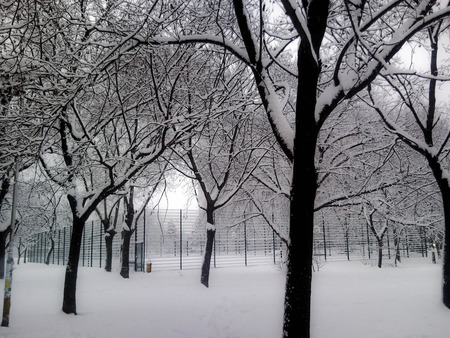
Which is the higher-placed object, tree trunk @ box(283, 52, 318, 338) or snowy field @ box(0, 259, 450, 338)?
tree trunk @ box(283, 52, 318, 338)

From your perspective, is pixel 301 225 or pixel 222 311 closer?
pixel 301 225

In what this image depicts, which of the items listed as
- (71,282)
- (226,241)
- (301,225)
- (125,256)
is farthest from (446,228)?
(226,241)

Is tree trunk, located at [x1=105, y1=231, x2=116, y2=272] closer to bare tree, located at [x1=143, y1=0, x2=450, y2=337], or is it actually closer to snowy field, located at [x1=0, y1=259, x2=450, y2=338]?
snowy field, located at [x1=0, y1=259, x2=450, y2=338]

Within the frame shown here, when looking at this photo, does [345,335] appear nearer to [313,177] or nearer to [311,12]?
[313,177]

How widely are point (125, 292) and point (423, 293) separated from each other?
9.91 metres

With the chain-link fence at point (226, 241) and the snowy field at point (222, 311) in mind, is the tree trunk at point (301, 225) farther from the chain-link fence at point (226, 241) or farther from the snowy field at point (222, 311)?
the chain-link fence at point (226, 241)

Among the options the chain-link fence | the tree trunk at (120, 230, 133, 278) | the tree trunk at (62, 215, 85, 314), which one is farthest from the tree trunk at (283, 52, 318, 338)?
the chain-link fence

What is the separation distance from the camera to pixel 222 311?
9531 mm

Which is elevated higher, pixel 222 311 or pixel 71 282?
pixel 71 282

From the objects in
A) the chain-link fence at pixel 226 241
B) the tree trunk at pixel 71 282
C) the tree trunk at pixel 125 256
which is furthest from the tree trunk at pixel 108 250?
the tree trunk at pixel 71 282

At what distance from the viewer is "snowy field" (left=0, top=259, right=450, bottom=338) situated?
7.37 m

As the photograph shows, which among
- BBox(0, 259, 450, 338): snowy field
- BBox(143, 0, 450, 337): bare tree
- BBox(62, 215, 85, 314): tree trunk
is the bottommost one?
BBox(0, 259, 450, 338): snowy field

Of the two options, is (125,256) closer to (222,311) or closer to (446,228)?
(222,311)

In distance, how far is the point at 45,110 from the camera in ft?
23.6
